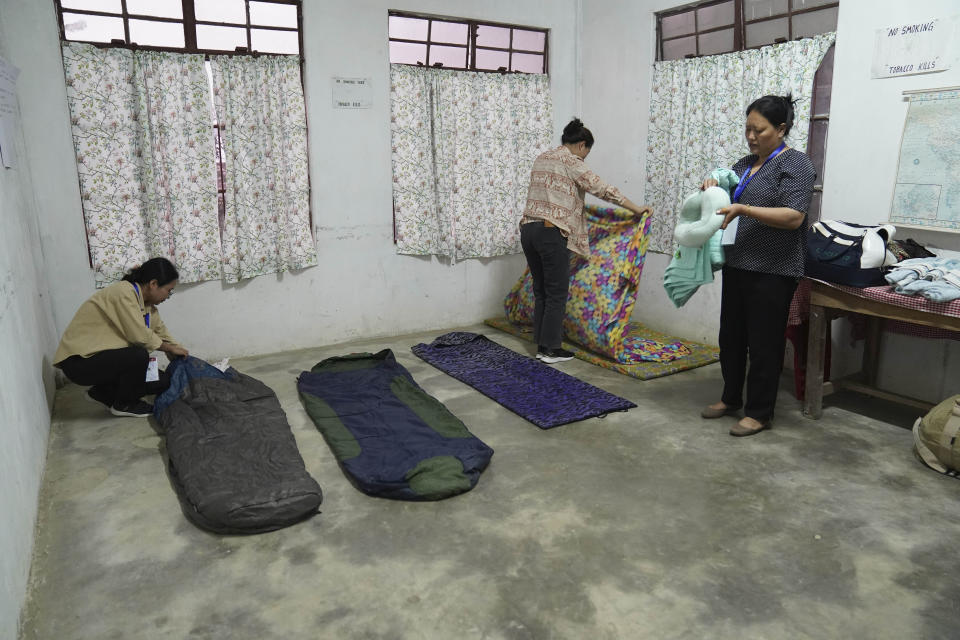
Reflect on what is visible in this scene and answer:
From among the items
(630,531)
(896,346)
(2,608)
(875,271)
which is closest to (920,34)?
(875,271)

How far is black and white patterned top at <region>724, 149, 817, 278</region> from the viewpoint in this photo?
2777 millimetres

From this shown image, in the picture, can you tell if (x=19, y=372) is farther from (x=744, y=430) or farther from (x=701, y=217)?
(x=744, y=430)

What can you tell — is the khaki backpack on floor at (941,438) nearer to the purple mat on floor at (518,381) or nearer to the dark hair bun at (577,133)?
the purple mat on floor at (518,381)

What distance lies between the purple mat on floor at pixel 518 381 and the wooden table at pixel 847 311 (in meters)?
0.92

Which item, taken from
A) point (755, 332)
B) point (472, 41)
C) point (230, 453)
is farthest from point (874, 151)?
point (230, 453)

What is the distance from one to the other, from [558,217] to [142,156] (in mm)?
2549

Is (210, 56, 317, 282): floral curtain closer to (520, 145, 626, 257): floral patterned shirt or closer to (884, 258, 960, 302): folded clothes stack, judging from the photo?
(520, 145, 626, 257): floral patterned shirt

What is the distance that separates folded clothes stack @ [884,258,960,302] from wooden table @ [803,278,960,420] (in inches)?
3.4

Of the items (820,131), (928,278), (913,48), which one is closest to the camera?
(928,278)

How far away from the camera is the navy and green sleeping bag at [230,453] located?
2396 mm

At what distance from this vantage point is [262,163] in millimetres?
4336

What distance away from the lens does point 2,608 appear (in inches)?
66.4

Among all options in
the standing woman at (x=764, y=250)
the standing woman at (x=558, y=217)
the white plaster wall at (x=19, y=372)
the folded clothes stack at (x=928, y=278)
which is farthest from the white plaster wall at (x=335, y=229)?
the folded clothes stack at (x=928, y=278)

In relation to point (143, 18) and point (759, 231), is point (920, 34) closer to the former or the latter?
point (759, 231)
